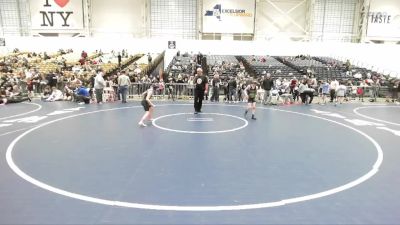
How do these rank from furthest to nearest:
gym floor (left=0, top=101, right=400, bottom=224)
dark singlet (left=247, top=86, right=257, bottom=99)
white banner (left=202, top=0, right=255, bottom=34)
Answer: white banner (left=202, top=0, right=255, bottom=34) → dark singlet (left=247, top=86, right=257, bottom=99) → gym floor (left=0, top=101, right=400, bottom=224)

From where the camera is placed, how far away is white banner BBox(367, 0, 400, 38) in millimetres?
40219

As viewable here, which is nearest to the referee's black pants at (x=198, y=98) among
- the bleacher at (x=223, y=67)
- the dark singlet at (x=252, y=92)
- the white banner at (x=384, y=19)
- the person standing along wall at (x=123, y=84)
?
the dark singlet at (x=252, y=92)

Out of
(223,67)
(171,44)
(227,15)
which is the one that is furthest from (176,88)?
(227,15)

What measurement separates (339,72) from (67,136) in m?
24.9

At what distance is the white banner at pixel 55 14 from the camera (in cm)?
3922

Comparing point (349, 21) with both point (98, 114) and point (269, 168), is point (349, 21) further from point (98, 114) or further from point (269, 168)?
point (269, 168)

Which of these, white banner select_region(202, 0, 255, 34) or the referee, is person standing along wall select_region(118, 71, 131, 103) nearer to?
the referee

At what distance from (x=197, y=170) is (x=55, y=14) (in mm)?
38001

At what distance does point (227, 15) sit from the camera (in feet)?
133

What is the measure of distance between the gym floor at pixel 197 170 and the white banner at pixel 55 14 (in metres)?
29.0

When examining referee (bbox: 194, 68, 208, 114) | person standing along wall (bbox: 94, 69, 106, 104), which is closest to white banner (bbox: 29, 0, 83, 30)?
person standing along wall (bbox: 94, 69, 106, 104)

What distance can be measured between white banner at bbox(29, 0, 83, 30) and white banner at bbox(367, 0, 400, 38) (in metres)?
34.1

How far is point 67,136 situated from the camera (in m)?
10.7

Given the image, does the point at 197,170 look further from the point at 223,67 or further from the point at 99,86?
the point at 223,67
